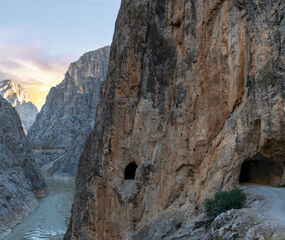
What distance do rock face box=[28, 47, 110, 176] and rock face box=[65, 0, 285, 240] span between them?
60.2 m

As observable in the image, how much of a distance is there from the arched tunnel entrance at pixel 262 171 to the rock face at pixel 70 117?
220ft

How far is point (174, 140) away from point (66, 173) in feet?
218

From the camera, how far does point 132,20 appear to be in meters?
20.9

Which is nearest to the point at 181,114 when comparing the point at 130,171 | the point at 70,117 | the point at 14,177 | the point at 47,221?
the point at 130,171

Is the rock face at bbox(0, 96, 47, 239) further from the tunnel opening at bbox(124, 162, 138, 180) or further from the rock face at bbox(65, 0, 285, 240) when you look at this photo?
the tunnel opening at bbox(124, 162, 138, 180)

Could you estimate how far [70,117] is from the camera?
108 meters

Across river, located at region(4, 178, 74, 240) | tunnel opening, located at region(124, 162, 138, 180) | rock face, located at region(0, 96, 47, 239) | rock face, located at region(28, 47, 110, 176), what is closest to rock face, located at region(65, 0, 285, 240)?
tunnel opening, located at region(124, 162, 138, 180)

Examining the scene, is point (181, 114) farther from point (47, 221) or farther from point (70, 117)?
point (70, 117)

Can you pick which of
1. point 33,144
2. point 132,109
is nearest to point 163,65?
point 132,109

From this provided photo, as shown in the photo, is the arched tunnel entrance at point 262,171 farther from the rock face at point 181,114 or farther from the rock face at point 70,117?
the rock face at point 70,117

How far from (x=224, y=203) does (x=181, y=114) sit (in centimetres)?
607

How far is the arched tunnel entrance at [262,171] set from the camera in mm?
13609

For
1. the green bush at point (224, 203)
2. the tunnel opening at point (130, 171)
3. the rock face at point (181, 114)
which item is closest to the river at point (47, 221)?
the rock face at point (181, 114)

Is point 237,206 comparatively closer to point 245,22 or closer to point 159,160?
point 159,160
